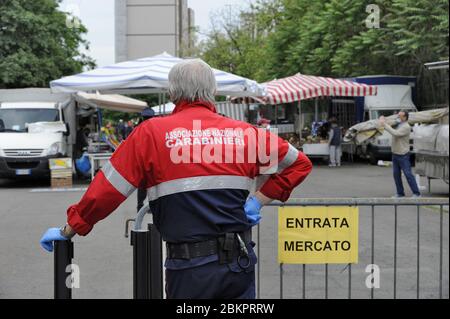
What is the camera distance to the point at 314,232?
4.57 metres

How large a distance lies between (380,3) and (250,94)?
10753 millimetres

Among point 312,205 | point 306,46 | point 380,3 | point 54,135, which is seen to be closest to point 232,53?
point 306,46

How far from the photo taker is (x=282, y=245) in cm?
458

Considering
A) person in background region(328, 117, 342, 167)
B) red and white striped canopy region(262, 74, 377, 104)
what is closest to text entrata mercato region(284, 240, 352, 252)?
red and white striped canopy region(262, 74, 377, 104)

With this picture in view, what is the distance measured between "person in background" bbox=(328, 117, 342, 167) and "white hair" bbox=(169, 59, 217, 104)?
2085 cm

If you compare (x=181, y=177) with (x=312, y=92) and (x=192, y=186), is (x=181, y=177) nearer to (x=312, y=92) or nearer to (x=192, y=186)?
(x=192, y=186)

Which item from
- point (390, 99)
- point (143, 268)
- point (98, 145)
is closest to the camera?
point (143, 268)

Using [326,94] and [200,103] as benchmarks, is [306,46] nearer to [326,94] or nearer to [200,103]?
[326,94]

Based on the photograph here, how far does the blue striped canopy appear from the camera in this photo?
49.4 ft

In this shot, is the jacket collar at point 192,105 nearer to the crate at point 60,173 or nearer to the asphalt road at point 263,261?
the asphalt road at point 263,261

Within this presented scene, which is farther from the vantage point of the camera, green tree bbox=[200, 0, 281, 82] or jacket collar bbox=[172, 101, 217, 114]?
green tree bbox=[200, 0, 281, 82]
